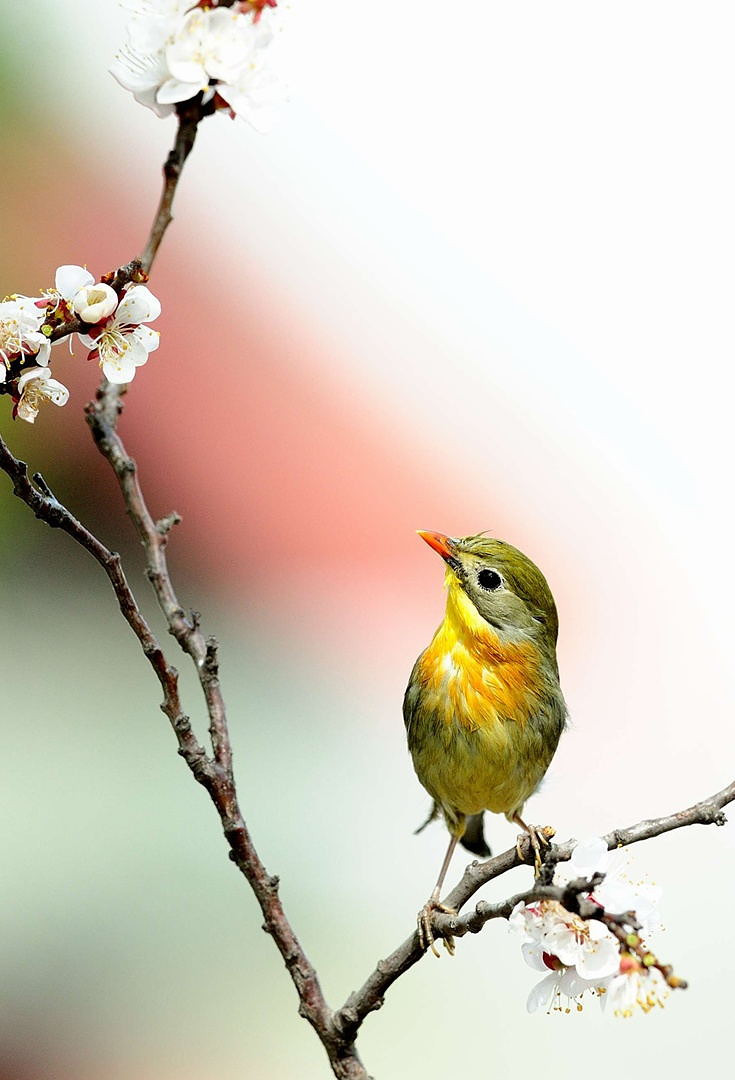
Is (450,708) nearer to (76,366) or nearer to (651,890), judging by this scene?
(651,890)

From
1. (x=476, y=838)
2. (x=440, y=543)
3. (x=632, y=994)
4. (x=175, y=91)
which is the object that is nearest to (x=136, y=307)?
(x=175, y=91)

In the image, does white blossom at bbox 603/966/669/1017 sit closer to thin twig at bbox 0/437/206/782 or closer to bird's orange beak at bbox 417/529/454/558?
thin twig at bbox 0/437/206/782

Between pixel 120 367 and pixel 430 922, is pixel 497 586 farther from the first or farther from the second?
pixel 120 367

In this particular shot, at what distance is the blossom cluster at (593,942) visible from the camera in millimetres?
714

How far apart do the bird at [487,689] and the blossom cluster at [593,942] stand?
29 centimetres

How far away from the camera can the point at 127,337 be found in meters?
0.78

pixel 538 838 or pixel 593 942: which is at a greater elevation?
pixel 538 838

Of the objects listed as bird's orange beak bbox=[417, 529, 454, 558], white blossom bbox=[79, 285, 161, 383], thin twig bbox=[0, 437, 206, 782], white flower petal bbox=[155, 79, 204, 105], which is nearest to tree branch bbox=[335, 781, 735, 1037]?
thin twig bbox=[0, 437, 206, 782]

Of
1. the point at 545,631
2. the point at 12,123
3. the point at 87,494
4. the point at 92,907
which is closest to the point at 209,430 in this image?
the point at 87,494

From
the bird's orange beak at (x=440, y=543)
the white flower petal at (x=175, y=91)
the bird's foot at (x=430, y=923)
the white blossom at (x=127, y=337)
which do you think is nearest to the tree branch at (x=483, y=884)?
the bird's foot at (x=430, y=923)

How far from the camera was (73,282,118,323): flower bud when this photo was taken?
748 mm

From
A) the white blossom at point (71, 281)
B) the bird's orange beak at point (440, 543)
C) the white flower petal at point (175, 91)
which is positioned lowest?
the bird's orange beak at point (440, 543)

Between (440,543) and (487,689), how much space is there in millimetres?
153

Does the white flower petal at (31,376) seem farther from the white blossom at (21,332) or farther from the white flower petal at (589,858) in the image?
the white flower petal at (589,858)
